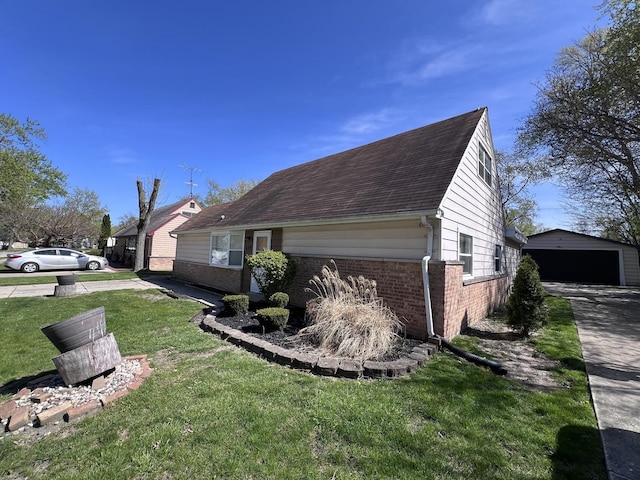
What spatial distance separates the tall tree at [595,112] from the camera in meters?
10.2

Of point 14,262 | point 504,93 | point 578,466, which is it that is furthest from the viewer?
point 14,262

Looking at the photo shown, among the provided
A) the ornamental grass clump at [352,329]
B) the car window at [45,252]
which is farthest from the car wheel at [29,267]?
the ornamental grass clump at [352,329]

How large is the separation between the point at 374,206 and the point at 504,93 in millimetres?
6546

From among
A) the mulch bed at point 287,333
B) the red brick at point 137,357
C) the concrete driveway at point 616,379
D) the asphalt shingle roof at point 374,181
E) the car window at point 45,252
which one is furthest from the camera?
the car window at point 45,252

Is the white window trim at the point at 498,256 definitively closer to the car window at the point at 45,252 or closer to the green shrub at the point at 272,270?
the green shrub at the point at 272,270

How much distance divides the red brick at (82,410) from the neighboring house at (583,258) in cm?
2562

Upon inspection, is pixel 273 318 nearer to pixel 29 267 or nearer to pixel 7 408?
pixel 7 408

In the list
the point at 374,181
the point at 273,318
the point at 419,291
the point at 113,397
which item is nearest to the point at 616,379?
the point at 419,291

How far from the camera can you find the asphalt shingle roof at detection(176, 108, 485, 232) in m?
6.75

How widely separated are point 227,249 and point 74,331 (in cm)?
835

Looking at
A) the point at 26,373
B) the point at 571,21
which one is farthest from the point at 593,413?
the point at 571,21

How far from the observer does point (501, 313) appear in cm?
991

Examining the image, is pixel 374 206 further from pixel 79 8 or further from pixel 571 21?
pixel 79 8

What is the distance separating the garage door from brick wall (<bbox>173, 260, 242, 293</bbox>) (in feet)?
69.9
